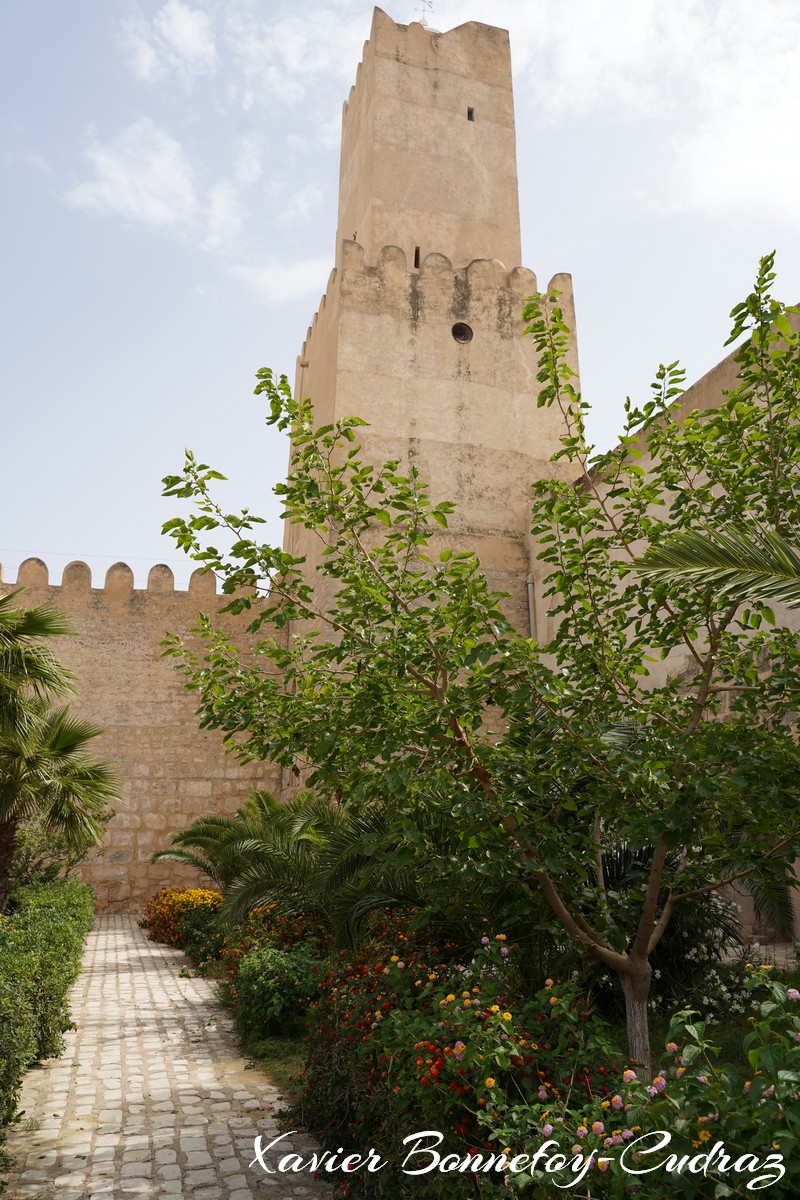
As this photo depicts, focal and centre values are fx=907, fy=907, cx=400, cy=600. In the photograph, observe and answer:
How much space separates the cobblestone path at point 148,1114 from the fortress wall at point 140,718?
257 inches

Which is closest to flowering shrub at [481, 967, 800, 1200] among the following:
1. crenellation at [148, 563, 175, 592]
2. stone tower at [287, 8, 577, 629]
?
stone tower at [287, 8, 577, 629]

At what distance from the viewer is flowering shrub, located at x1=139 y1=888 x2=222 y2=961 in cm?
1057

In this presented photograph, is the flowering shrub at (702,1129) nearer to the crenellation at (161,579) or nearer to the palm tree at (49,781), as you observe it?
the palm tree at (49,781)

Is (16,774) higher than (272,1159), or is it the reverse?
(16,774)

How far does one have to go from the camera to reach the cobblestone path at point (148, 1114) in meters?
3.85

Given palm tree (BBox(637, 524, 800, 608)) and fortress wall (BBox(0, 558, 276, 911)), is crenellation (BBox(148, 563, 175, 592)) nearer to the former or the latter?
fortress wall (BBox(0, 558, 276, 911))

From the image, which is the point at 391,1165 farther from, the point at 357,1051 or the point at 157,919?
the point at 157,919

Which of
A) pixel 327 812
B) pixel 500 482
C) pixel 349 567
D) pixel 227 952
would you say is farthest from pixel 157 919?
pixel 349 567

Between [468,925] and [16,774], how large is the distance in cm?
529

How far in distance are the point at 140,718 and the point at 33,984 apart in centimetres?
950

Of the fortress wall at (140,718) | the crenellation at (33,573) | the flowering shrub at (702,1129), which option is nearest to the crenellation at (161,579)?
the fortress wall at (140,718)

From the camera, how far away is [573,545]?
3.83 m

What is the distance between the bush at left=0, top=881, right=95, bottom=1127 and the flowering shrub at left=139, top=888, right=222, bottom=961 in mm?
2101

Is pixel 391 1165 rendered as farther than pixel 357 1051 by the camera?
No
